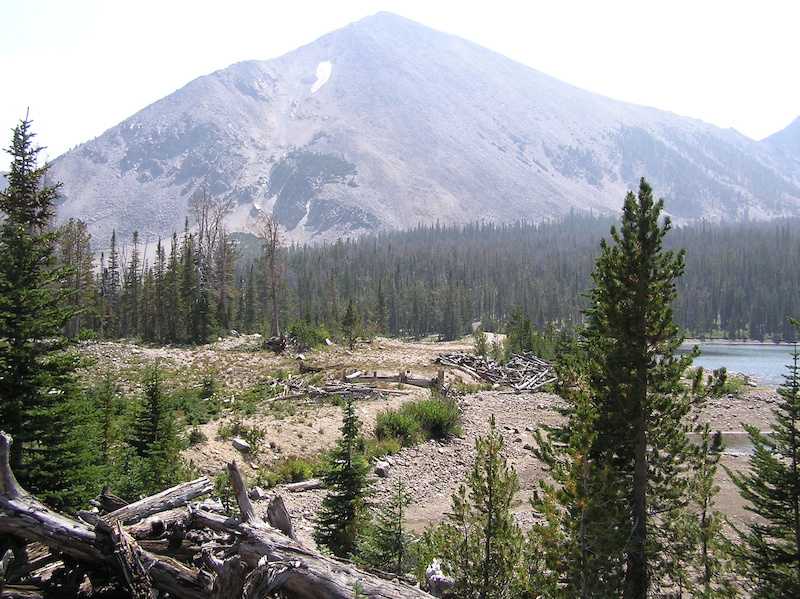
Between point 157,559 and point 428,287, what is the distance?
4728 inches

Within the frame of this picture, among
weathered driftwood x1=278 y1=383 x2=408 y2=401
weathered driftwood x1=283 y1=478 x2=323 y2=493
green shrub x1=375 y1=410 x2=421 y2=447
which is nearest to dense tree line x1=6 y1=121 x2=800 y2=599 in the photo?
weathered driftwood x1=283 y1=478 x2=323 y2=493

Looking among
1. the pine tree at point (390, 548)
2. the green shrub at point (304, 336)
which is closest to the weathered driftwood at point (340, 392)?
the green shrub at point (304, 336)

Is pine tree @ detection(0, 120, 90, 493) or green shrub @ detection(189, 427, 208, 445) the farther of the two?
green shrub @ detection(189, 427, 208, 445)

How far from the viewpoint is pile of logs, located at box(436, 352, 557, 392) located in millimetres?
35094

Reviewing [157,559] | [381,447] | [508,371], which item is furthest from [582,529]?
[508,371]

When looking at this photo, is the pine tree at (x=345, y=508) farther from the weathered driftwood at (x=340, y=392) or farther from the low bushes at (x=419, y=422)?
the weathered driftwood at (x=340, y=392)

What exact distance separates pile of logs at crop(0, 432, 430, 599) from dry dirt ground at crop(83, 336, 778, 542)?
14.9ft

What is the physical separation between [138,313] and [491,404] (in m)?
49.8

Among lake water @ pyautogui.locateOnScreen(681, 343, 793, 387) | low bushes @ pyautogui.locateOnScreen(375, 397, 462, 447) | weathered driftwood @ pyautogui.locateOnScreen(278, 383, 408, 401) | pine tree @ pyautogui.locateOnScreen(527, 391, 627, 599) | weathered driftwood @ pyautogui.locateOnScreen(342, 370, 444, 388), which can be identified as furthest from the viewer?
lake water @ pyautogui.locateOnScreen(681, 343, 793, 387)

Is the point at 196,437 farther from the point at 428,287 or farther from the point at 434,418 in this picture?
the point at 428,287

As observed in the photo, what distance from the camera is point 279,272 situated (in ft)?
141

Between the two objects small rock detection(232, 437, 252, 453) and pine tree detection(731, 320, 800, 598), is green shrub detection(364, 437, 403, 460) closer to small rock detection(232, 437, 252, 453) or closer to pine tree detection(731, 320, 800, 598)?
small rock detection(232, 437, 252, 453)

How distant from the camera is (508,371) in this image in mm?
37469

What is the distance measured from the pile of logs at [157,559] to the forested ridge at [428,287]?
108 feet
